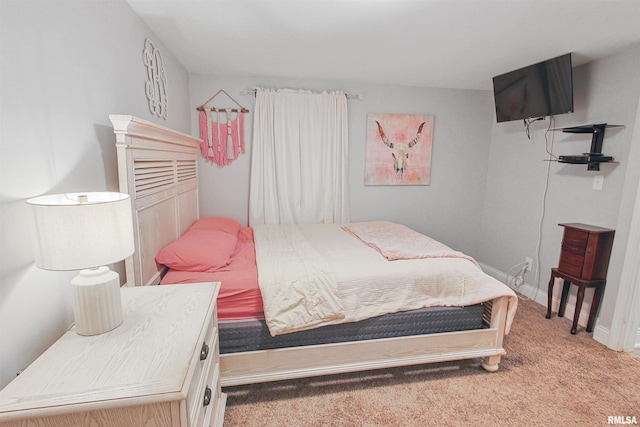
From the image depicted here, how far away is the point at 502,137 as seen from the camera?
360 centimetres

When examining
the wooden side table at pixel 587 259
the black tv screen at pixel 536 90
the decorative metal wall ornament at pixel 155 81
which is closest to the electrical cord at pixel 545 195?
the black tv screen at pixel 536 90

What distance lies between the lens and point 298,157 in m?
3.40

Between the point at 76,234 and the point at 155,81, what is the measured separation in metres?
1.65

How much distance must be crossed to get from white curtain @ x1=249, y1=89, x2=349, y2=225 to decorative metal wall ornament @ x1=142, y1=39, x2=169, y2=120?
102 cm

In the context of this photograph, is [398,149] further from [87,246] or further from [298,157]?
[87,246]

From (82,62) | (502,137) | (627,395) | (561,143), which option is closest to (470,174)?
(502,137)

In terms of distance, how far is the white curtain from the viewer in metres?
3.28

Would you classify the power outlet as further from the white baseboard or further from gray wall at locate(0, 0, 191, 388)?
gray wall at locate(0, 0, 191, 388)

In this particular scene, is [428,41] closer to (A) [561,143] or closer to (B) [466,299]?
(A) [561,143]

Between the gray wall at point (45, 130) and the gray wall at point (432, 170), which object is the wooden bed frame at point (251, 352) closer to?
the gray wall at point (45, 130)

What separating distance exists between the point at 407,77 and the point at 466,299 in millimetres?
2307

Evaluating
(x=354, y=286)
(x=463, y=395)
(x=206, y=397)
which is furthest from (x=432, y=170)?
(x=206, y=397)

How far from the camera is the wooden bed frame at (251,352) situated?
A: 1563 mm

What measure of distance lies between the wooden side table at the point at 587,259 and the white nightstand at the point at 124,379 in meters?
2.73
